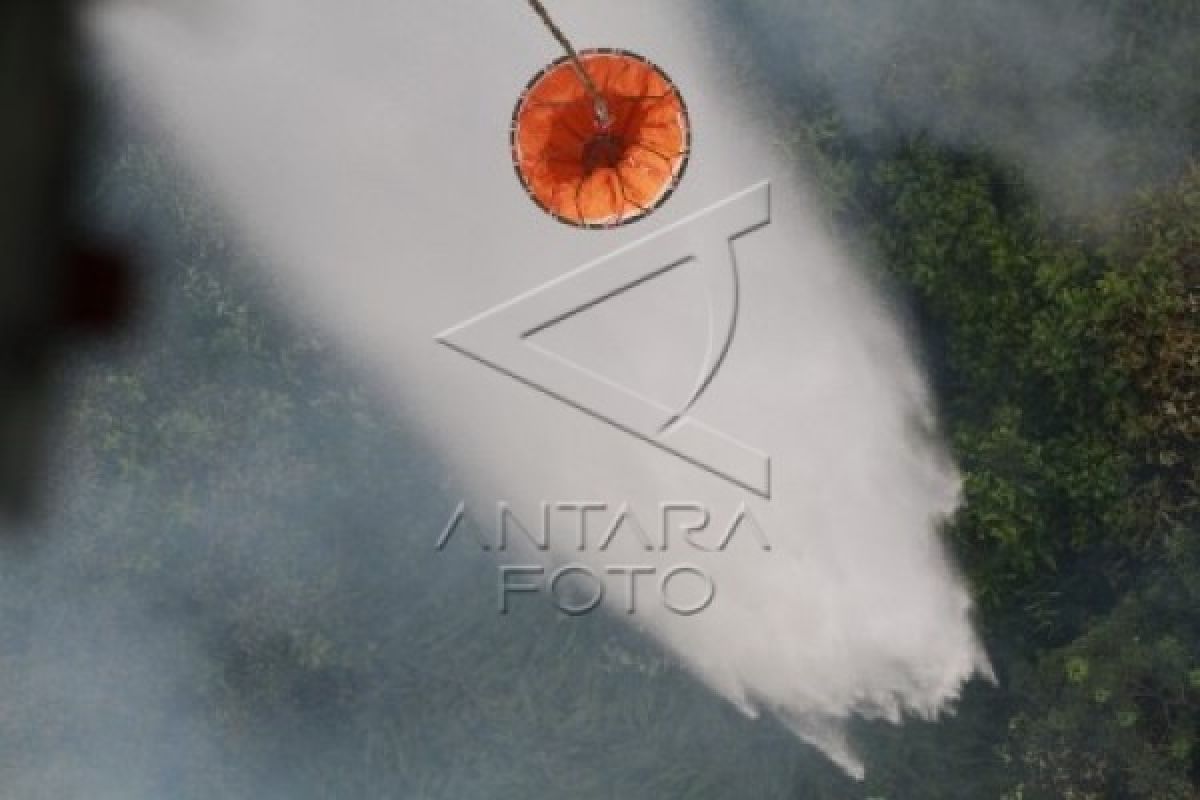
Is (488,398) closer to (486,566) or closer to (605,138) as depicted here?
(486,566)

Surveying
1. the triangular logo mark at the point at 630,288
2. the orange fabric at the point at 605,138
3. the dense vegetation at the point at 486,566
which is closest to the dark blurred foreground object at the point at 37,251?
the dense vegetation at the point at 486,566

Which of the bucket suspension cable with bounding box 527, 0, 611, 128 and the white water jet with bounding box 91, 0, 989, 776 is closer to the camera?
the bucket suspension cable with bounding box 527, 0, 611, 128

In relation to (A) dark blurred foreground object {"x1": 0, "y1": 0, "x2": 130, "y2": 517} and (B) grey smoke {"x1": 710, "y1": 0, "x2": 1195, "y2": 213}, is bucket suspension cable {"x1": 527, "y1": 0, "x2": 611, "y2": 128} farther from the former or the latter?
(A) dark blurred foreground object {"x1": 0, "y1": 0, "x2": 130, "y2": 517}

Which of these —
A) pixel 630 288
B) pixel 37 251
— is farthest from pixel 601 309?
pixel 37 251

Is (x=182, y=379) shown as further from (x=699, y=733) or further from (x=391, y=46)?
(x=699, y=733)

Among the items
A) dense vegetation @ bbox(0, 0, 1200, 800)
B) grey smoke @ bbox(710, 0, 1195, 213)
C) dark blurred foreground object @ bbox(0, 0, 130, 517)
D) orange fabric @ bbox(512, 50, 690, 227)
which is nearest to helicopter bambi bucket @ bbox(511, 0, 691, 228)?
orange fabric @ bbox(512, 50, 690, 227)

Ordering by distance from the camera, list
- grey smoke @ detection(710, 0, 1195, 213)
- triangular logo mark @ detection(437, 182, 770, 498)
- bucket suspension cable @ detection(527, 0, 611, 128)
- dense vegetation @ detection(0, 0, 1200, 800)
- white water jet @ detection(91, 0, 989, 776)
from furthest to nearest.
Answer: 1. triangular logo mark @ detection(437, 182, 770, 498)
2. white water jet @ detection(91, 0, 989, 776)
3. grey smoke @ detection(710, 0, 1195, 213)
4. dense vegetation @ detection(0, 0, 1200, 800)
5. bucket suspension cable @ detection(527, 0, 611, 128)

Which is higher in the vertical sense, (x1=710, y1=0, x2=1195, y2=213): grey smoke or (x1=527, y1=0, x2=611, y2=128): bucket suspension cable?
(x1=710, y1=0, x2=1195, y2=213): grey smoke
